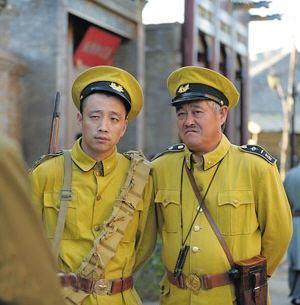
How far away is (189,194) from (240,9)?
40.8 feet

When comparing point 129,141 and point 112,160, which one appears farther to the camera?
point 129,141

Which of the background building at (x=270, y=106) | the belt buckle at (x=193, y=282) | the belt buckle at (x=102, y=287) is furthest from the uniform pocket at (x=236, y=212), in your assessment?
the background building at (x=270, y=106)

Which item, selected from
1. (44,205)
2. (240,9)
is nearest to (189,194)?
(44,205)

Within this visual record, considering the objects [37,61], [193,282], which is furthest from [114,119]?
[37,61]

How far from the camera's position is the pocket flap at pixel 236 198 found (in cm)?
381

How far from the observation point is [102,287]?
361 cm

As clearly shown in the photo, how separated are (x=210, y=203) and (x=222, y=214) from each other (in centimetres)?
8

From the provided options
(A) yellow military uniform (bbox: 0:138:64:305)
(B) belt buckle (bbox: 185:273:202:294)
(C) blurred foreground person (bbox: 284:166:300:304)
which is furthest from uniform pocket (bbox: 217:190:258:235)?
(C) blurred foreground person (bbox: 284:166:300:304)

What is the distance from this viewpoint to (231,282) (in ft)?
12.3

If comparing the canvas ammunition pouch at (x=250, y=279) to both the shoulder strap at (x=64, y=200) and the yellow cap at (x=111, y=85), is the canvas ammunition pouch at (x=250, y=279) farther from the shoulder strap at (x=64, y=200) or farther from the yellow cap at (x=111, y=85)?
the yellow cap at (x=111, y=85)

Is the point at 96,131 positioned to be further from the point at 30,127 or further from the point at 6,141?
the point at 30,127

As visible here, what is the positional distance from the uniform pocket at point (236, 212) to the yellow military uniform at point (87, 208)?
0.42 meters

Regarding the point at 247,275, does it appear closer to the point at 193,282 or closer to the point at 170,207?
the point at 193,282

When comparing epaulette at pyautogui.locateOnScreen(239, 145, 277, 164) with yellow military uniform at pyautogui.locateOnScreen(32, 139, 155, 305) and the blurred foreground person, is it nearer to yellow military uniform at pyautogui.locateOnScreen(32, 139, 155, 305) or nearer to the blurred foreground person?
yellow military uniform at pyautogui.locateOnScreen(32, 139, 155, 305)
